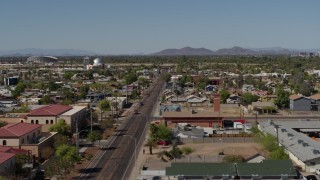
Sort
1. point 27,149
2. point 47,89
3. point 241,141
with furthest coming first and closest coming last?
point 47,89
point 241,141
point 27,149

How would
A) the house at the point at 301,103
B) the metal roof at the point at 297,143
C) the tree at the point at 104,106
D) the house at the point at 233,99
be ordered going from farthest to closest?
the house at the point at 233,99, the house at the point at 301,103, the tree at the point at 104,106, the metal roof at the point at 297,143

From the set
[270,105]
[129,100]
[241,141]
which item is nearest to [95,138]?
[241,141]

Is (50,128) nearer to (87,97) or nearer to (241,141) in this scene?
(241,141)

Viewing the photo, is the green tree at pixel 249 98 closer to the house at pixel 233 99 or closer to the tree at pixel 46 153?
the house at pixel 233 99

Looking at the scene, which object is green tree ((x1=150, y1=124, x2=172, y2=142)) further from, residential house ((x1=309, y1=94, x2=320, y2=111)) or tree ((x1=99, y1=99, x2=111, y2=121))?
residential house ((x1=309, y1=94, x2=320, y2=111))

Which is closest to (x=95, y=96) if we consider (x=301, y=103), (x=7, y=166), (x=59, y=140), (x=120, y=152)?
(x=301, y=103)

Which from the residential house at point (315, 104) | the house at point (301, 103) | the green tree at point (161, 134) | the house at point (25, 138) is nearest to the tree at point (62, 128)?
the house at point (25, 138)

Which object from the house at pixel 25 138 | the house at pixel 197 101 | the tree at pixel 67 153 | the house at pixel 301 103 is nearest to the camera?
the tree at pixel 67 153
